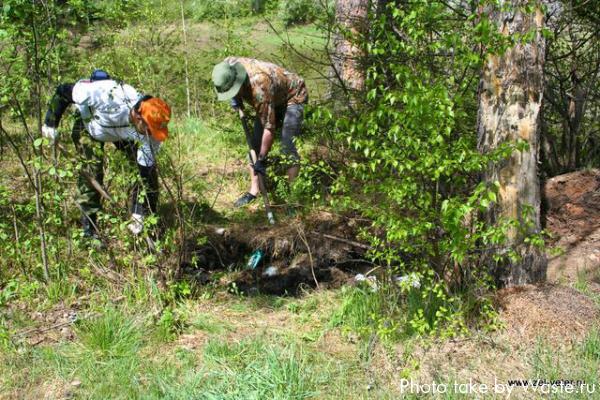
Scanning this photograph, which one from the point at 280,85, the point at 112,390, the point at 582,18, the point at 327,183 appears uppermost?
the point at 582,18

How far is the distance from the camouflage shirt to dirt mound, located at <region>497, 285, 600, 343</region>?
256 cm

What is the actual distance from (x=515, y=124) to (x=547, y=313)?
1179 mm

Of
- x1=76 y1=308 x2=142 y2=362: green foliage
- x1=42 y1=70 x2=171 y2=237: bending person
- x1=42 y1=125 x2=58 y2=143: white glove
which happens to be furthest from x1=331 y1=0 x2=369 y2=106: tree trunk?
x1=76 y1=308 x2=142 y2=362: green foliage

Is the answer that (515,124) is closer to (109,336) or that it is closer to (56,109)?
(109,336)

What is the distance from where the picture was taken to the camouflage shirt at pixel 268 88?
200 inches

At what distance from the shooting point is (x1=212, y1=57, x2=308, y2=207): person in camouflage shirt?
4.98 meters

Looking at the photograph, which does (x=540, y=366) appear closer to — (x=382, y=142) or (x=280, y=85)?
(x=382, y=142)

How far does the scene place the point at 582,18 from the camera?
537cm

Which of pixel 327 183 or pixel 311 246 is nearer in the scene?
pixel 311 246

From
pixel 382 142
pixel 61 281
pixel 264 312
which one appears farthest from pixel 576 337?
pixel 61 281

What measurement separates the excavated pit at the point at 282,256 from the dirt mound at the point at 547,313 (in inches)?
55.9

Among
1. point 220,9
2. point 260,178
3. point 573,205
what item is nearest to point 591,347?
point 573,205

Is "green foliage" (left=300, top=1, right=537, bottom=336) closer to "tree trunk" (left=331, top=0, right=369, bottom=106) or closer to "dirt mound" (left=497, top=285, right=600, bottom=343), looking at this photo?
"dirt mound" (left=497, top=285, right=600, bottom=343)

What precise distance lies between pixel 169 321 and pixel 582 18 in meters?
4.59
